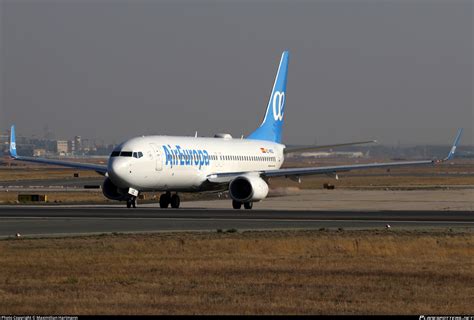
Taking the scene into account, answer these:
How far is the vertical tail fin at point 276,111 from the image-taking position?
74250mm

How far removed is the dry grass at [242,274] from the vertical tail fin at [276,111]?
3808 centimetres

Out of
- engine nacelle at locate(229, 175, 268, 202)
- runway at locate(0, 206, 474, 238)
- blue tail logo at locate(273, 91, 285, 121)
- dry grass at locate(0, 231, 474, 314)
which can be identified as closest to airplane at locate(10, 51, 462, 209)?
engine nacelle at locate(229, 175, 268, 202)

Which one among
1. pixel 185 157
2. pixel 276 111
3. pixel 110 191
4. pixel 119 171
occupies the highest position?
pixel 276 111

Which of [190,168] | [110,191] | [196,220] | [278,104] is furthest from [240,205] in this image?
[278,104]

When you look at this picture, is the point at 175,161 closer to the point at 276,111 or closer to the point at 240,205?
the point at 240,205

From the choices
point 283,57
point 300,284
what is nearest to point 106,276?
point 300,284

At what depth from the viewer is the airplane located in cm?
5529

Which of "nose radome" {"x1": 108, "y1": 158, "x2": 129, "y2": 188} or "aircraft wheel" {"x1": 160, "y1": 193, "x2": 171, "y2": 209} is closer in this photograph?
"nose radome" {"x1": 108, "y1": 158, "x2": 129, "y2": 188}

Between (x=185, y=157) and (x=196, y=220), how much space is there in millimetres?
14727

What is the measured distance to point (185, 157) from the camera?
59.0 m

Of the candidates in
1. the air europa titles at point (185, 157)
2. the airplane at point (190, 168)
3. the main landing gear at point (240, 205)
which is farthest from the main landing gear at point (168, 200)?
the main landing gear at point (240, 205)

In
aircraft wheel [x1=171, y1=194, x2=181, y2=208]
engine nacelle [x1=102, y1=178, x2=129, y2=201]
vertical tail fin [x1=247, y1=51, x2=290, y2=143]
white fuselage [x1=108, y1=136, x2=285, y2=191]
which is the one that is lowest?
aircraft wheel [x1=171, y1=194, x2=181, y2=208]

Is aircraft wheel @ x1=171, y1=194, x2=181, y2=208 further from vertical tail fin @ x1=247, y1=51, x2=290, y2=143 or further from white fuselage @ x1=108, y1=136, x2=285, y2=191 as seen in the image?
vertical tail fin @ x1=247, y1=51, x2=290, y2=143

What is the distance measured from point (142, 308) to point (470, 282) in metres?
8.70
